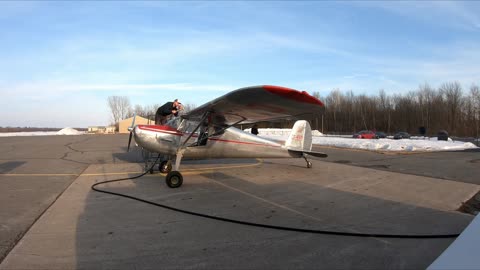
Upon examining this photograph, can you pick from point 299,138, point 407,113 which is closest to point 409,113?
point 407,113

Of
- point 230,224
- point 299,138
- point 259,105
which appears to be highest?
point 259,105

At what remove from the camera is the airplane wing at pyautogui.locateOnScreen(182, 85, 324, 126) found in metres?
5.40

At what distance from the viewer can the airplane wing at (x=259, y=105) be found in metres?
5.40

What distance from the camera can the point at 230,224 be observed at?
5.07 metres

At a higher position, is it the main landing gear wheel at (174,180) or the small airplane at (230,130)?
the small airplane at (230,130)

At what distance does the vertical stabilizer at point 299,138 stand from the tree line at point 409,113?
4736cm

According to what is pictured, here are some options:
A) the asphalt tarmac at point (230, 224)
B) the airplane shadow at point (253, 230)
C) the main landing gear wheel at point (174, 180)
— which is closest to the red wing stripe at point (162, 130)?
the asphalt tarmac at point (230, 224)

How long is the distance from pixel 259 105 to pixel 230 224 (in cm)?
268

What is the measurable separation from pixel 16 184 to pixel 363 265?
31.5 ft

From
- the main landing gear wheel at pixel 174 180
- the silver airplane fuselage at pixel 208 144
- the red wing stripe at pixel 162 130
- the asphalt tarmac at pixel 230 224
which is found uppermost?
the red wing stripe at pixel 162 130

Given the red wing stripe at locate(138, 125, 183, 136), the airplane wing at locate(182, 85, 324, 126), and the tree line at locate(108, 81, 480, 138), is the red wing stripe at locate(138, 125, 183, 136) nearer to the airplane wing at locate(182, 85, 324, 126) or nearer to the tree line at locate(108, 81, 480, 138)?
the airplane wing at locate(182, 85, 324, 126)

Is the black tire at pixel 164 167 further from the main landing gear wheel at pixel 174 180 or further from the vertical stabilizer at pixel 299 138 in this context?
the vertical stabilizer at pixel 299 138

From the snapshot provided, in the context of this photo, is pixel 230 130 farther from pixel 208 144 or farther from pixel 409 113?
pixel 409 113

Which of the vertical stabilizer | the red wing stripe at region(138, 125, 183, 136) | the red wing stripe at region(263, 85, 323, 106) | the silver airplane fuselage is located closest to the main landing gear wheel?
the silver airplane fuselage
